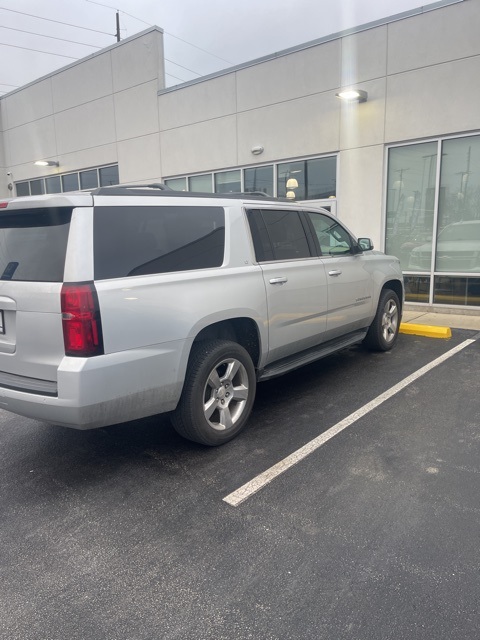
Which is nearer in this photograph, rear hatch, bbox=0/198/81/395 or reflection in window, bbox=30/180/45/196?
rear hatch, bbox=0/198/81/395

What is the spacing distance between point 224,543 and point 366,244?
431cm

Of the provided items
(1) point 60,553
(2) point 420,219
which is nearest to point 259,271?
(1) point 60,553

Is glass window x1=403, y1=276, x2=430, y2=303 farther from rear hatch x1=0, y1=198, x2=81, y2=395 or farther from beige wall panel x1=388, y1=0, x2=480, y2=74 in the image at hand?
rear hatch x1=0, y1=198, x2=81, y2=395

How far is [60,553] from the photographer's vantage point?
2.70 metres

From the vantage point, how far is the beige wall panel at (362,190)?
954 cm

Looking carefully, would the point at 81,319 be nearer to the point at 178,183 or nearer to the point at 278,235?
the point at 278,235

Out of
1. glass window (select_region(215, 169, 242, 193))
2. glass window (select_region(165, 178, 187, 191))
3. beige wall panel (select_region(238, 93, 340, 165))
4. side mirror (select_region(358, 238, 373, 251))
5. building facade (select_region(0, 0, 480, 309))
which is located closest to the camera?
side mirror (select_region(358, 238, 373, 251))

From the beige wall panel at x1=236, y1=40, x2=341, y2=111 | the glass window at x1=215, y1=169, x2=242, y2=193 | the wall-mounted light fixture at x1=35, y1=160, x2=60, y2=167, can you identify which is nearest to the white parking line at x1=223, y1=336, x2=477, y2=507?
the beige wall panel at x1=236, y1=40, x2=341, y2=111

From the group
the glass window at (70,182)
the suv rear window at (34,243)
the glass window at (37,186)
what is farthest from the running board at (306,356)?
the glass window at (37,186)

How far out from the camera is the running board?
14.7 feet

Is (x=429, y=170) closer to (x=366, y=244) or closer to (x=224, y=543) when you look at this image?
(x=366, y=244)

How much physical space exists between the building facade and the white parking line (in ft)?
14.9

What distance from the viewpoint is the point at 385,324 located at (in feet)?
21.5

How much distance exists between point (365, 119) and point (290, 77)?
6.62 ft
